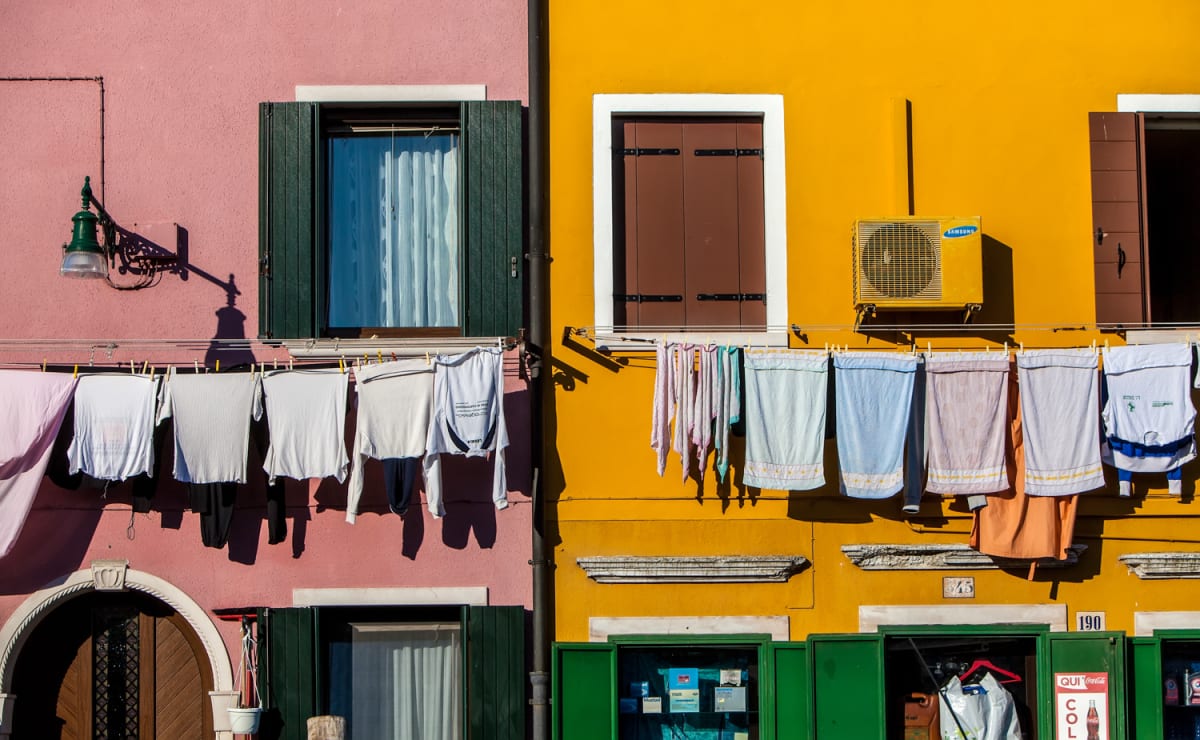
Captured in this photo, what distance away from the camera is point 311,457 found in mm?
8289

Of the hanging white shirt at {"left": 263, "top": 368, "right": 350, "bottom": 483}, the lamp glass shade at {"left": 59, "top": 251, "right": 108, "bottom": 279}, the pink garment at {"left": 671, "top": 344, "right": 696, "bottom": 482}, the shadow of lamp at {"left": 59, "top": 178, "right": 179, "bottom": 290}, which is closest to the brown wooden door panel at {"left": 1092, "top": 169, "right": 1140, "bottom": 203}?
the pink garment at {"left": 671, "top": 344, "right": 696, "bottom": 482}

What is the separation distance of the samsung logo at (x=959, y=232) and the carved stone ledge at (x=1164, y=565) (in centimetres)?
225

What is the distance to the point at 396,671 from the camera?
8773 millimetres

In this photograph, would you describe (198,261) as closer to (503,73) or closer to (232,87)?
(232,87)

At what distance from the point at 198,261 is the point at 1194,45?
6595mm

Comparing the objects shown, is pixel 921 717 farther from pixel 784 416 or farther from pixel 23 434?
pixel 23 434

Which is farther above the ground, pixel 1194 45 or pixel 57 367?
pixel 1194 45

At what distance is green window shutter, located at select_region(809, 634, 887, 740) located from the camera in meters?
8.48

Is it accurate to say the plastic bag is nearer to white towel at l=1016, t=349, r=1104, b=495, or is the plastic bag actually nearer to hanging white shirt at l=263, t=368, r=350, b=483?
white towel at l=1016, t=349, r=1104, b=495

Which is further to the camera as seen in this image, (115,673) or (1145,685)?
A: (115,673)

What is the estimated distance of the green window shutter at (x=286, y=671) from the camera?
854 centimetres

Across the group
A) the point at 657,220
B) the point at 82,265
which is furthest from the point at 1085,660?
the point at 82,265

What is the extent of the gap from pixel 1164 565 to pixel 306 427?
210 inches

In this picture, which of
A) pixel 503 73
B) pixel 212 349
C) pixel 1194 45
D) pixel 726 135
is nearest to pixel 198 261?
pixel 212 349
